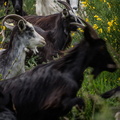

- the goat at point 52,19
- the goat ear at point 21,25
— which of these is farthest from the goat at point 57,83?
the goat at point 52,19

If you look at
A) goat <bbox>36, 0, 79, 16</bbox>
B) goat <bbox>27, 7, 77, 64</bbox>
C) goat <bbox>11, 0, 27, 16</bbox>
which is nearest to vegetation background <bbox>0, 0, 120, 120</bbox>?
goat <bbox>27, 7, 77, 64</bbox>

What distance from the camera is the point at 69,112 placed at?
589 cm

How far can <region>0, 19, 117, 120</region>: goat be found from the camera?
5.43 m

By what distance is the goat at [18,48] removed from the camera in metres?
7.38

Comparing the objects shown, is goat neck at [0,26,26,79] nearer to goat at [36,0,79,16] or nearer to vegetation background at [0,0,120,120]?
vegetation background at [0,0,120,120]

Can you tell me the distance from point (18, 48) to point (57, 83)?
2.16 m

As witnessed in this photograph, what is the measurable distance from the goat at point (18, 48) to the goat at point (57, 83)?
4.93 feet

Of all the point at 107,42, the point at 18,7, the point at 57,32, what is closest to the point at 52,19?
the point at 57,32

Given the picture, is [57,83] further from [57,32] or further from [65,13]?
[65,13]

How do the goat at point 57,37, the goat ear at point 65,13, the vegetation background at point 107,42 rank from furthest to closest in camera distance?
the goat ear at point 65,13 < the goat at point 57,37 < the vegetation background at point 107,42

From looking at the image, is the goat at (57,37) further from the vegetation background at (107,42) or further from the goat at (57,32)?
the vegetation background at (107,42)

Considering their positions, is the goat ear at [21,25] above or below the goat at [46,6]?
above

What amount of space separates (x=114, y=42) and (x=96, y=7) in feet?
3.09

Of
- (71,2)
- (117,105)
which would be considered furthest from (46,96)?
(71,2)
